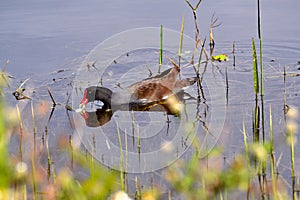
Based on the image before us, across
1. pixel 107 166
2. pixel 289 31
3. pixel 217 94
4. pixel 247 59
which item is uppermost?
pixel 289 31

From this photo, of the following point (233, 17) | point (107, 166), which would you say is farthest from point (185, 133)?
point (233, 17)

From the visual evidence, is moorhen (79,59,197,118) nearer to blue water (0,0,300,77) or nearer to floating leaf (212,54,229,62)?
floating leaf (212,54,229,62)

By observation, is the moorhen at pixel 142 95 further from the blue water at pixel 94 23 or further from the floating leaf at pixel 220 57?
the blue water at pixel 94 23

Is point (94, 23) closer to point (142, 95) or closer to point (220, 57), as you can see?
point (220, 57)

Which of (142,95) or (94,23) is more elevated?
(94,23)

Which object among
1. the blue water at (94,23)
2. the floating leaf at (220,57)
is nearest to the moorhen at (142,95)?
the floating leaf at (220,57)

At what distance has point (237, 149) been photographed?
276 cm

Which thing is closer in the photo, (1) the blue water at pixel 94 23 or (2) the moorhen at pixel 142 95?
(2) the moorhen at pixel 142 95

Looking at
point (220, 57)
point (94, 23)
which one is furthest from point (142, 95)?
point (94, 23)

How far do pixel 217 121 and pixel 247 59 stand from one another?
147 cm

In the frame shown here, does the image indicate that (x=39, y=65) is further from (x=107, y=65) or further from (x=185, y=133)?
(x=185, y=133)

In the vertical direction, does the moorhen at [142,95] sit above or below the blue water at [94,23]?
below

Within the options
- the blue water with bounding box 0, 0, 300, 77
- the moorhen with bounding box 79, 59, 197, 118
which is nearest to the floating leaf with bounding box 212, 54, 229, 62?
the blue water with bounding box 0, 0, 300, 77

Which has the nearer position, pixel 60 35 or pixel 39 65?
pixel 39 65
